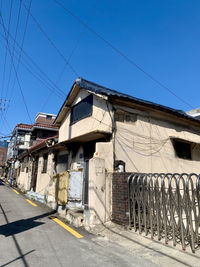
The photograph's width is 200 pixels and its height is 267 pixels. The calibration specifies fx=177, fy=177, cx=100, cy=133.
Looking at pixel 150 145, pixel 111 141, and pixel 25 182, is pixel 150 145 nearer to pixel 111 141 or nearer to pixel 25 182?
pixel 111 141

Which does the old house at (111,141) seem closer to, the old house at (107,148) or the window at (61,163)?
the old house at (107,148)

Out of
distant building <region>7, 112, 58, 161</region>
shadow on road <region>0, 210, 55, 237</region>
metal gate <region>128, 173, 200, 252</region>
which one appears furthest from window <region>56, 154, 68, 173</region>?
distant building <region>7, 112, 58, 161</region>

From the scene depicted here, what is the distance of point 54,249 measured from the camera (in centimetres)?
422

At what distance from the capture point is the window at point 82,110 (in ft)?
30.6

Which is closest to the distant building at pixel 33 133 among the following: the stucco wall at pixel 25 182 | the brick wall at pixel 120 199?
the stucco wall at pixel 25 182

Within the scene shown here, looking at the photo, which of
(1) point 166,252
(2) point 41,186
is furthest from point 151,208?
(2) point 41,186

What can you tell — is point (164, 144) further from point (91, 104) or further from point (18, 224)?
point (18, 224)

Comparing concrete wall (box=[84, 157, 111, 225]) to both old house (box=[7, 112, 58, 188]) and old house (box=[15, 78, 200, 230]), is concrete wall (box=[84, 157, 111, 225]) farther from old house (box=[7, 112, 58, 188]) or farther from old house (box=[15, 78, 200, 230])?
old house (box=[7, 112, 58, 188])

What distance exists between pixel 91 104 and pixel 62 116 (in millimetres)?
3931

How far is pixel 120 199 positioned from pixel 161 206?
4.53 feet

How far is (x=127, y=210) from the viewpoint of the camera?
5629 mm

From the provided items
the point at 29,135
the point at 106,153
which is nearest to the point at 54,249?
the point at 106,153

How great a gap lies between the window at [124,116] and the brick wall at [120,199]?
317cm

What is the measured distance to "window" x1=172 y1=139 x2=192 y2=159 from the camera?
34.0 ft
